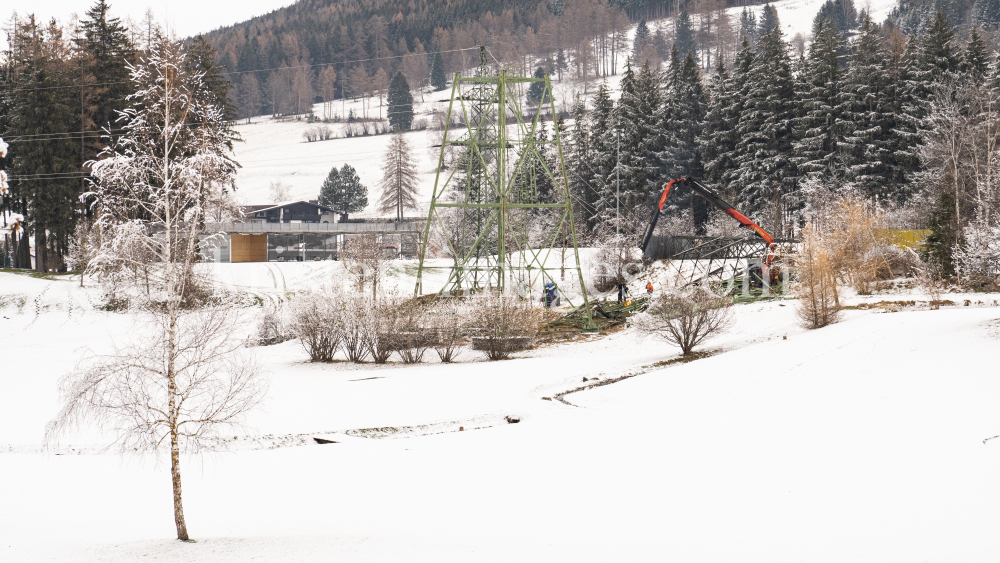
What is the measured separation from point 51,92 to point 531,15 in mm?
164512

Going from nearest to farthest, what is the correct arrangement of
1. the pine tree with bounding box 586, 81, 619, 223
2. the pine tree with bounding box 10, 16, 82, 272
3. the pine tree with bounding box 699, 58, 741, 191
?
the pine tree with bounding box 10, 16, 82, 272 → the pine tree with bounding box 699, 58, 741, 191 → the pine tree with bounding box 586, 81, 619, 223

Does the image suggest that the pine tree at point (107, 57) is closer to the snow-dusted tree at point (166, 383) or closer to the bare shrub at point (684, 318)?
the bare shrub at point (684, 318)

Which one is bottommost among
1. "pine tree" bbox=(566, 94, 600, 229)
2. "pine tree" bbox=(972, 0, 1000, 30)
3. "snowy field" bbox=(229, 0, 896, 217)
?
"pine tree" bbox=(566, 94, 600, 229)

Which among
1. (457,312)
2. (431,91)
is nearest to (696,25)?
(431,91)

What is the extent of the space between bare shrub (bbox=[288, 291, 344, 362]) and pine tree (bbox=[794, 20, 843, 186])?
31.0 metres

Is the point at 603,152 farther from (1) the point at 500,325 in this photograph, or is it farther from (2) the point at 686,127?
(1) the point at 500,325

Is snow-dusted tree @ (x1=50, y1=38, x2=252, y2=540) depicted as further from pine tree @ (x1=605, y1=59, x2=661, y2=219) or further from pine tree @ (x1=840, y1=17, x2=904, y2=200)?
pine tree @ (x1=605, y1=59, x2=661, y2=219)

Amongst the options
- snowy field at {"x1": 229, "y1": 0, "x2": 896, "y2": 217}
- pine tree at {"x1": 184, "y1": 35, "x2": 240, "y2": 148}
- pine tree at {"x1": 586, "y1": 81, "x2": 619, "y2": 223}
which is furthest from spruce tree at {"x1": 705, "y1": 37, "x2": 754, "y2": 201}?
snowy field at {"x1": 229, "y1": 0, "x2": 896, "y2": 217}

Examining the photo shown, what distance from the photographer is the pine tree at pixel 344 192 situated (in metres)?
87.0

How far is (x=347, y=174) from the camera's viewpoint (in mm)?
88875

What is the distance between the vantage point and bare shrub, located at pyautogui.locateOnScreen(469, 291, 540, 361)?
2691 cm

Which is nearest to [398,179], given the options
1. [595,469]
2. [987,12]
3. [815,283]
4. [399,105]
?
[815,283]

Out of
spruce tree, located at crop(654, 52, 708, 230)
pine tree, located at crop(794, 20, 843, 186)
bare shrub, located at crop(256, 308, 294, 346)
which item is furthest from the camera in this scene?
spruce tree, located at crop(654, 52, 708, 230)

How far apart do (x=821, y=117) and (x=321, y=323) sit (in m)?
34.6
